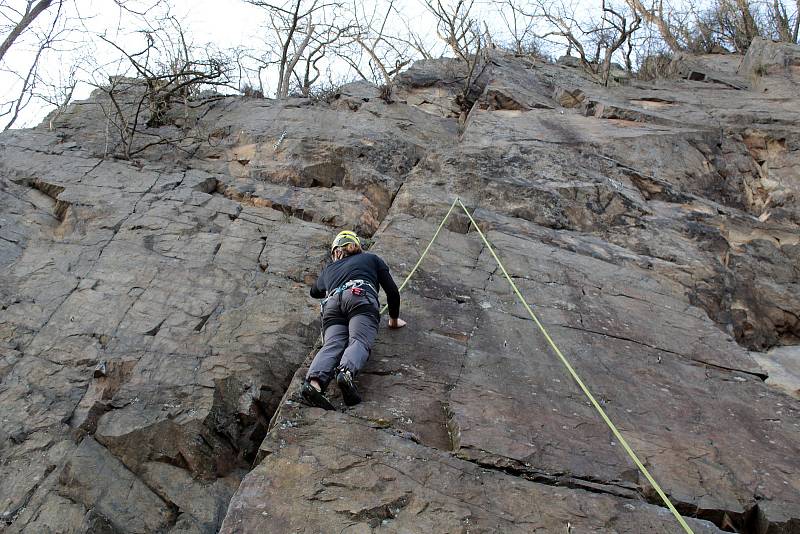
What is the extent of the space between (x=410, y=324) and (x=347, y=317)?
26.6 inches

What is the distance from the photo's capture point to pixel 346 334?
425cm

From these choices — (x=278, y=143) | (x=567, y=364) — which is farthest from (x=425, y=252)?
(x=278, y=143)

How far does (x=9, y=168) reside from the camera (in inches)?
283

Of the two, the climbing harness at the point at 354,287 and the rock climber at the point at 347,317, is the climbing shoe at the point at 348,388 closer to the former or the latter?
the rock climber at the point at 347,317

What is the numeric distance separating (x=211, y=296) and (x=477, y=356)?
2.53 metres

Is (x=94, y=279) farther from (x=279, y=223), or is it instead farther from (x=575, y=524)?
(x=575, y=524)

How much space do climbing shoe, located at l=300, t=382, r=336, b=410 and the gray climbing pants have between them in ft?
0.31

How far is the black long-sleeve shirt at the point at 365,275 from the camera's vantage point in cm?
451

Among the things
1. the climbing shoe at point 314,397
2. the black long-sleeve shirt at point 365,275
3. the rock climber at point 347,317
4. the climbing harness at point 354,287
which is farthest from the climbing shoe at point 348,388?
the black long-sleeve shirt at point 365,275

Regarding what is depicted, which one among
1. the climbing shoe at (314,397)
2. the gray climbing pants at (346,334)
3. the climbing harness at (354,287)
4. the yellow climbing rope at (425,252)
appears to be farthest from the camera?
the yellow climbing rope at (425,252)

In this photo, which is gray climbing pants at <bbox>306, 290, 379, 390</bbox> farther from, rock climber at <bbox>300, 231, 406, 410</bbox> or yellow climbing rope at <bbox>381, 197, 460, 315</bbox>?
yellow climbing rope at <bbox>381, 197, 460, 315</bbox>

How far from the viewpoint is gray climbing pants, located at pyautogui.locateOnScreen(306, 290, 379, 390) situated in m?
Answer: 3.92

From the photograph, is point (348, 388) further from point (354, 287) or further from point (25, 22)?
point (25, 22)

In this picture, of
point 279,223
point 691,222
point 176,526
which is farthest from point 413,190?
point 176,526
